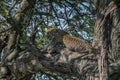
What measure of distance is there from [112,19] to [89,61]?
0.56 metres

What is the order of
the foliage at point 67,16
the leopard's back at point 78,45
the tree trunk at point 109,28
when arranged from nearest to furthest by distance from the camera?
the tree trunk at point 109,28 → the leopard's back at point 78,45 → the foliage at point 67,16

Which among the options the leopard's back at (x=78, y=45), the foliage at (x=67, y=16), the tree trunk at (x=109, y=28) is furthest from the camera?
the foliage at (x=67, y=16)

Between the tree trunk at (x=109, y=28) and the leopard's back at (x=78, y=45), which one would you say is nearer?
the tree trunk at (x=109, y=28)

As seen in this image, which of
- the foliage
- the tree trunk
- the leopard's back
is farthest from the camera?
the foliage

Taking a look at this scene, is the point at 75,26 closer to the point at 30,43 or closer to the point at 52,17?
the point at 52,17

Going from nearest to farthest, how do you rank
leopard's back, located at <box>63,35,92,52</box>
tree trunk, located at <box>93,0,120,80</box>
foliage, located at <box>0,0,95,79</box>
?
1. tree trunk, located at <box>93,0,120,80</box>
2. leopard's back, located at <box>63,35,92,52</box>
3. foliage, located at <box>0,0,95,79</box>

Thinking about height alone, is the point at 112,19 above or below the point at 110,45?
above

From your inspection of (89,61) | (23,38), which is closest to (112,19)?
(89,61)

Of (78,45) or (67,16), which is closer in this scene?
(78,45)

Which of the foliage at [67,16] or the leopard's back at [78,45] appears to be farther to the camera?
the foliage at [67,16]

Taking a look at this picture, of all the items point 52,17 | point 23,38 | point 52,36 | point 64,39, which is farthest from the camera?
point 52,17

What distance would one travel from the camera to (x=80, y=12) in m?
6.38

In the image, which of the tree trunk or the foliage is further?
the foliage

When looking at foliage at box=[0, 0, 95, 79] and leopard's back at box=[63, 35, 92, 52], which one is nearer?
leopard's back at box=[63, 35, 92, 52]
